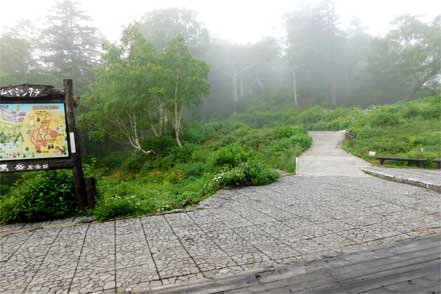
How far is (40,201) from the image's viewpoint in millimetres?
4883

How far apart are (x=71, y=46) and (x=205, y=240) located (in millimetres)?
25476

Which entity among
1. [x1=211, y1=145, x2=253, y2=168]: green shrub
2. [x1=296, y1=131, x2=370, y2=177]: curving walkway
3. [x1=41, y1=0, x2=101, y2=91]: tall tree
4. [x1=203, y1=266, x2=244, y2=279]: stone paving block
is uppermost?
[x1=41, y1=0, x2=101, y2=91]: tall tree

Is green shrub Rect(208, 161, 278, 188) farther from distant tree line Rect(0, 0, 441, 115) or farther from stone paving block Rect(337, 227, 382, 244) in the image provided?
distant tree line Rect(0, 0, 441, 115)

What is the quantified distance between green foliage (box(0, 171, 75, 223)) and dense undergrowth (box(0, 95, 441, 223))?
13 mm

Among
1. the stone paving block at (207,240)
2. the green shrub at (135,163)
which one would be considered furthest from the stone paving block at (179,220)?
the green shrub at (135,163)

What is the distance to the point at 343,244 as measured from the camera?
334 centimetres

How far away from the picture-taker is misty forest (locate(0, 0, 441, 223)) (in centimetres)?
733

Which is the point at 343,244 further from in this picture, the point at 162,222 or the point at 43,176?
the point at 43,176

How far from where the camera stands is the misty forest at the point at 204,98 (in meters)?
7.33

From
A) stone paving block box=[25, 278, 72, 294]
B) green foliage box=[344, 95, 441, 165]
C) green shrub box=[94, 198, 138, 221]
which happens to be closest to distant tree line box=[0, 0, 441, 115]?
green foliage box=[344, 95, 441, 165]

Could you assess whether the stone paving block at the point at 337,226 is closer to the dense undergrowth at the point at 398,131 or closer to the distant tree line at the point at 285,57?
the dense undergrowth at the point at 398,131

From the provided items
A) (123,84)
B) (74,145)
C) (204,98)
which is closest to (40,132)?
(74,145)

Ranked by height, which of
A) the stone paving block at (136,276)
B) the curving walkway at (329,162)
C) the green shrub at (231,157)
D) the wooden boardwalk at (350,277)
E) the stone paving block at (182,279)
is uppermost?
the green shrub at (231,157)

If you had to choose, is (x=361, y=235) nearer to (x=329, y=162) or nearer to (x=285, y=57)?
(x=329, y=162)
